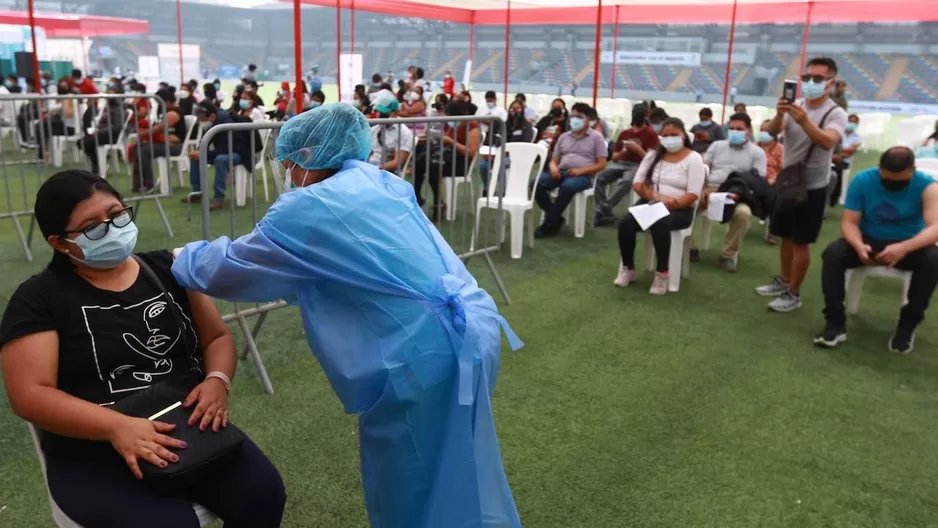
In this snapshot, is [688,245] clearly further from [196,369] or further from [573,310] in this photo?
[196,369]

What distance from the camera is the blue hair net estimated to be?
192cm

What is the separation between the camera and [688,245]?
5320 millimetres

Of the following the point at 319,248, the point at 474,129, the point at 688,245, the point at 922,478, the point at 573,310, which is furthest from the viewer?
the point at 474,129

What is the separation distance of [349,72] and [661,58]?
17111mm

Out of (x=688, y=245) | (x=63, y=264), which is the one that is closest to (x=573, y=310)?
(x=688, y=245)

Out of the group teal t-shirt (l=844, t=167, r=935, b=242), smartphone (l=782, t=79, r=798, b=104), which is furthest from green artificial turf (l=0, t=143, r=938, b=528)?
smartphone (l=782, t=79, r=798, b=104)

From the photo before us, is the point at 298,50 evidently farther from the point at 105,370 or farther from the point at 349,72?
the point at 349,72

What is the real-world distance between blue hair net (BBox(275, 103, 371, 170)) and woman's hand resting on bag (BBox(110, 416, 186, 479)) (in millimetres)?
774

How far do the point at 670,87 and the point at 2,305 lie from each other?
82.7ft

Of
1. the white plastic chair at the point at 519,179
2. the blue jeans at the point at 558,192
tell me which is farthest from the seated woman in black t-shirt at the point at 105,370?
the blue jeans at the point at 558,192

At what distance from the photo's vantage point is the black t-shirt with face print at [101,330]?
1.65 metres

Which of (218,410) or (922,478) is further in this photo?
(922,478)

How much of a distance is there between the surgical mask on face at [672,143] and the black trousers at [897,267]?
1243 millimetres

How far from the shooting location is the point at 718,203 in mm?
5562
